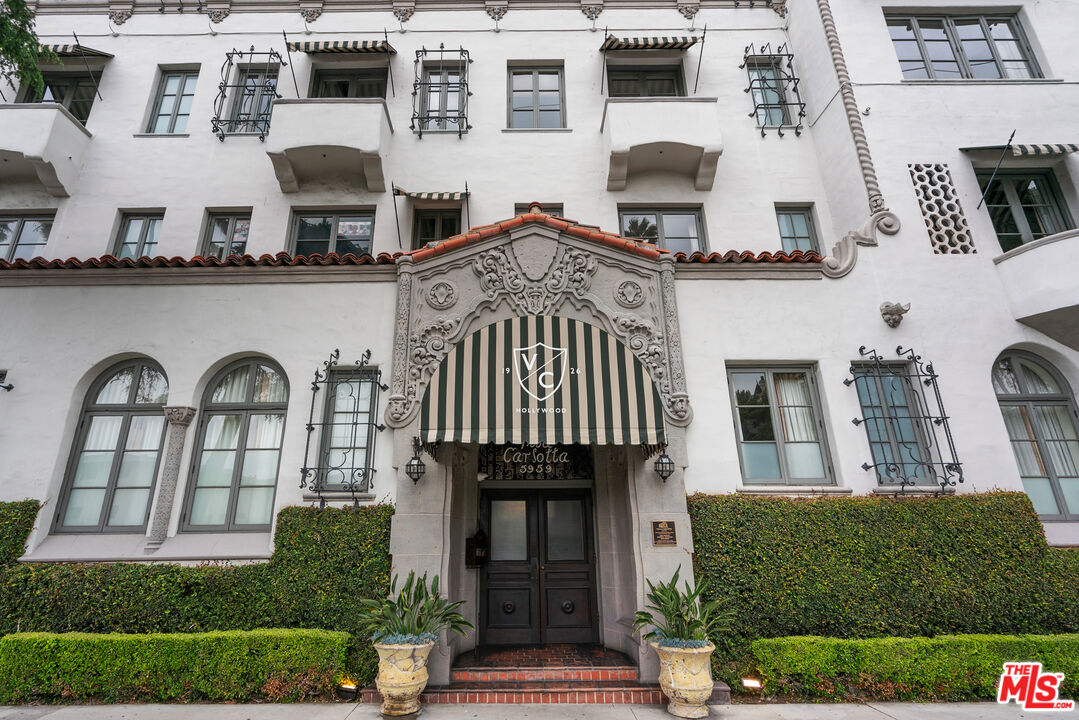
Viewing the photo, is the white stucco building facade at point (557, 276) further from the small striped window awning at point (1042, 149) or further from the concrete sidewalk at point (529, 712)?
the concrete sidewalk at point (529, 712)

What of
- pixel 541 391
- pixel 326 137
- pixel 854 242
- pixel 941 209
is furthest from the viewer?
pixel 326 137

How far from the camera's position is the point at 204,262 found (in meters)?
9.37

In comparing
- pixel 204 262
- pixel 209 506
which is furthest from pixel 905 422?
pixel 204 262

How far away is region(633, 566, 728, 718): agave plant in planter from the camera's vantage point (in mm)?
6805

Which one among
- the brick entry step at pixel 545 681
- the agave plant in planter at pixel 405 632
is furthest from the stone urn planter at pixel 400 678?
the brick entry step at pixel 545 681

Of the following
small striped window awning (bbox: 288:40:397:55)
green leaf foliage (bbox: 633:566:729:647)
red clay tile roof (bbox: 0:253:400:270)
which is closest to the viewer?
green leaf foliage (bbox: 633:566:729:647)

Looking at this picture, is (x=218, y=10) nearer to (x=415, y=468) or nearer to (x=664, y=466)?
(x=415, y=468)

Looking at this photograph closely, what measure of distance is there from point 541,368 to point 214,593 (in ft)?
20.6

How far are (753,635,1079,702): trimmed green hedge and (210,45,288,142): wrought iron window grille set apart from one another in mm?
15844

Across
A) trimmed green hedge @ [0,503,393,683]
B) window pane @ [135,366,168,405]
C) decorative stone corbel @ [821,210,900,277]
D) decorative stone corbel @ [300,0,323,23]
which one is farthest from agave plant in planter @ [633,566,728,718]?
decorative stone corbel @ [300,0,323,23]

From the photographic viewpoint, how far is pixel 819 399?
9281mm

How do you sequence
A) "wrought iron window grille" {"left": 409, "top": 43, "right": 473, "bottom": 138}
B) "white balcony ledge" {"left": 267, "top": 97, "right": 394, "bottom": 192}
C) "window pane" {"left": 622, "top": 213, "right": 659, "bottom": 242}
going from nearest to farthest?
"white balcony ledge" {"left": 267, "top": 97, "right": 394, "bottom": 192} → "window pane" {"left": 622, "top": 213, "right": 659, "bottom": 242} → "wrought iron window grille" {"left": 409, "top": 43, "right": 473, "bottom": 138}

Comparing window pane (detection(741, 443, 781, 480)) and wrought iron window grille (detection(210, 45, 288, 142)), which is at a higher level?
wrought iron window grille (detection(210, 45, 288, 142))

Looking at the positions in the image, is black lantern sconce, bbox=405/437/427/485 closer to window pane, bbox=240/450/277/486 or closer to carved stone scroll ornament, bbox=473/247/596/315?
window pane, bbox=240/450/277/486
